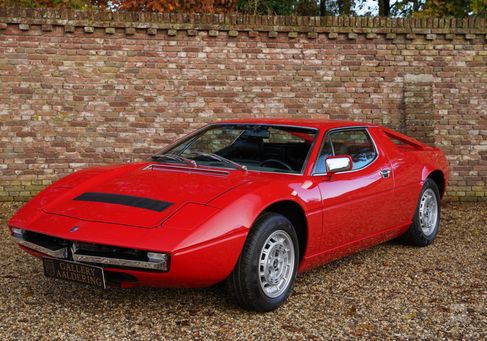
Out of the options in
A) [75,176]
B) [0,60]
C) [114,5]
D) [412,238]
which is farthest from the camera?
[114,5]

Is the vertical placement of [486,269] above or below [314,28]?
below

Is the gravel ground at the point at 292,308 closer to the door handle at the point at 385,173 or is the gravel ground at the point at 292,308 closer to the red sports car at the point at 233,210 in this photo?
the red sports car at the point at 233,210

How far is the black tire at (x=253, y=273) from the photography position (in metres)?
3.65

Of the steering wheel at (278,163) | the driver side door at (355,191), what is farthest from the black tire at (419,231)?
the steering wheel at (278,163)

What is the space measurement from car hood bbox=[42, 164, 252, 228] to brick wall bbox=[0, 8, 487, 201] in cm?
404

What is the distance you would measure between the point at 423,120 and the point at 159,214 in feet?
19.8

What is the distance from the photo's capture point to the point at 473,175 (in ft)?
28.4

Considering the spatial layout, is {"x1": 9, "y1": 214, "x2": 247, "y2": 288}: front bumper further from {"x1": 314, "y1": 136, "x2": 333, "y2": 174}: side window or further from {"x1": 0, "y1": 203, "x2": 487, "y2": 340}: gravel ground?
{"x1": 314, "y1": 136, "x2": 333, "y2": 174}: side window

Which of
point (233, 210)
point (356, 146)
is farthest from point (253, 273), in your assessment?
point (356, 146)

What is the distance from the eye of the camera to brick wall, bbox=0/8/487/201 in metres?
8.16

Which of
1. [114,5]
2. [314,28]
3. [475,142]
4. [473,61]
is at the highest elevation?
[114,5]

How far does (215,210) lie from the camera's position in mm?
3551

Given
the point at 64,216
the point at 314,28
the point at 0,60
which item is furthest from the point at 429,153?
the point at 0,60

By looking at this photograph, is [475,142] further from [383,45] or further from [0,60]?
[0,60]
